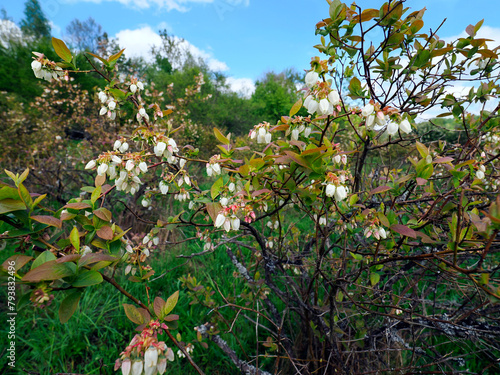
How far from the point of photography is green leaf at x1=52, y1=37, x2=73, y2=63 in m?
0.93

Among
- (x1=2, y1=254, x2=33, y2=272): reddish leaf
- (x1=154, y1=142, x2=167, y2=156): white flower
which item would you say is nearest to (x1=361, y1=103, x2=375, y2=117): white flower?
(x1=154, y1=142, x2=167, y2=156): white flower

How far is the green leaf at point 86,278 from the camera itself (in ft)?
2.07

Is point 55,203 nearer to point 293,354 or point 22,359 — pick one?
point 22,359

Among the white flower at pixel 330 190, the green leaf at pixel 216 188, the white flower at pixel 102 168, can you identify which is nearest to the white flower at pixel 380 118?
the white flower at pixel 330 190

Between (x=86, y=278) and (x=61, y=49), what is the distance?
924 mm

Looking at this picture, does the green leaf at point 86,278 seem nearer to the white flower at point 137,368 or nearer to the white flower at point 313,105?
the white flower at point 137,368

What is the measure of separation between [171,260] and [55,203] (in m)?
2.55

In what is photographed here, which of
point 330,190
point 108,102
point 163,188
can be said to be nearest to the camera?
point 330,190

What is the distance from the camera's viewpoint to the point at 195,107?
1131cm

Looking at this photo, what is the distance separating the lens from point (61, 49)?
0.96m

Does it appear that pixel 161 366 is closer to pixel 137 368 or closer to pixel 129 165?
pixel 137 368

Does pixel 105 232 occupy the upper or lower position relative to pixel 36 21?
lower

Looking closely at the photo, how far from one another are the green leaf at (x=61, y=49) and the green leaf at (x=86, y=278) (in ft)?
2.85

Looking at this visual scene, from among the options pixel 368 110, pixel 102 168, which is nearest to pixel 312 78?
pixel 368 110
